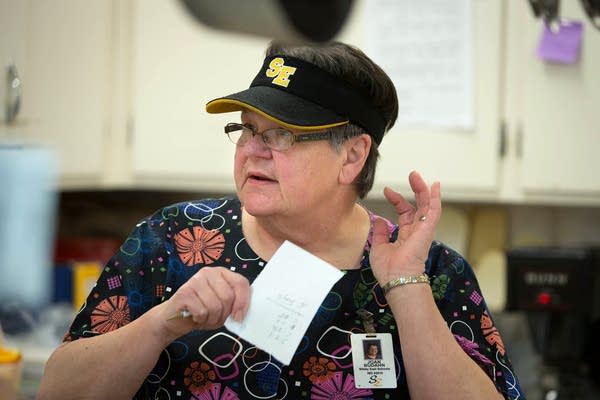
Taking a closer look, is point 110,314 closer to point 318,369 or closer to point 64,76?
point 318,369

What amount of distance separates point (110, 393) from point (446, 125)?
56.3 inches

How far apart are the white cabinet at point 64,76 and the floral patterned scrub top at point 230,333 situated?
102 centimetres

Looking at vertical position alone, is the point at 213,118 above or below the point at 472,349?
above

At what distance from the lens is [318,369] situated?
1.33 meters

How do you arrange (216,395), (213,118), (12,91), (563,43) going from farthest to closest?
(213,118) < (563,43) < (12,91) < (216,395)

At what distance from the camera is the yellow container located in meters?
1.39

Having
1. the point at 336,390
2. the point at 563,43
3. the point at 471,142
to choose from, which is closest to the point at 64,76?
the point at 471,142

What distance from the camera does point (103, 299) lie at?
133 centimetres

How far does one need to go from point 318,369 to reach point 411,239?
23cm

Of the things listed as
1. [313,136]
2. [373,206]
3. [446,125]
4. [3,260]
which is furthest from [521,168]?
[3,260]

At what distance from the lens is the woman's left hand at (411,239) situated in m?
1.33

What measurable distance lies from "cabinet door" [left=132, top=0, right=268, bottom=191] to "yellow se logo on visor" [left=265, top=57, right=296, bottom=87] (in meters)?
1.13

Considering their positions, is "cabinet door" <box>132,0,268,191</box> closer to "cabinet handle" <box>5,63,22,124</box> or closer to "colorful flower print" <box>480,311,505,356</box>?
"cabinet handle" <box>5,63,22,124</box>

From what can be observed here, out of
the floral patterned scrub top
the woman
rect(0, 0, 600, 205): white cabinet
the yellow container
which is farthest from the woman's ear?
rect(0, 0, 600, 205): white cabinet
